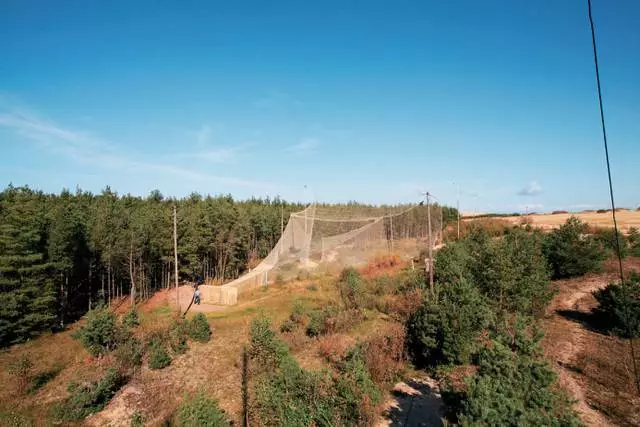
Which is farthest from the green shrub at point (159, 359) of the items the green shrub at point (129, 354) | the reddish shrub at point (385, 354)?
the reddish shrub at point (385, 354)

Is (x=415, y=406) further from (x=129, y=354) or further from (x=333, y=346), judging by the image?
(x=129, y=354)

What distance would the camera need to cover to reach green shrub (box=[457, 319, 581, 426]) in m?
4.64

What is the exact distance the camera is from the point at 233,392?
11625 mm

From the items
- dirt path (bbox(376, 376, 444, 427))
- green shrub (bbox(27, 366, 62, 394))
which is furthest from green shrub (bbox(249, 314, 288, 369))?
green shrub (bbox(27, 366, 62, 394))

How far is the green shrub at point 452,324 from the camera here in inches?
422

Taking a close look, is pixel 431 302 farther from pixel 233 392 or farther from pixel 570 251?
pixel 570 251

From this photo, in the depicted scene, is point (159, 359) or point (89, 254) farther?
point (89, 254)

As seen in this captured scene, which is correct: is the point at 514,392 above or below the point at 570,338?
above

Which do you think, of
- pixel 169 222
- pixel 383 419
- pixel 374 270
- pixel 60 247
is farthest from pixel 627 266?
pixel 60 247

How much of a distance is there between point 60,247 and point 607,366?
2768 cm

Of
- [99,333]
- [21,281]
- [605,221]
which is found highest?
[605,221]

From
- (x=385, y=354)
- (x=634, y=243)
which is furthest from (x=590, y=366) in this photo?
(x=634, y=243)

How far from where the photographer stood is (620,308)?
12.9 metres

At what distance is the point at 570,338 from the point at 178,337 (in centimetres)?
1584
